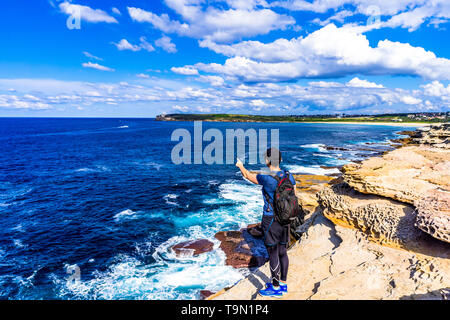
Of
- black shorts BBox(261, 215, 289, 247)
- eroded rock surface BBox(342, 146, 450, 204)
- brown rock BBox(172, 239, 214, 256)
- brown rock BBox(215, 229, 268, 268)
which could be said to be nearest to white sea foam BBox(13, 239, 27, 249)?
brown rock BBox(172, 239, 214, 256)

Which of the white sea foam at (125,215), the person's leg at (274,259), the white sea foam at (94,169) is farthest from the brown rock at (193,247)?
the white sea foam at (94,169)

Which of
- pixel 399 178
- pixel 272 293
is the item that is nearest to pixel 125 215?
pixel 272 293

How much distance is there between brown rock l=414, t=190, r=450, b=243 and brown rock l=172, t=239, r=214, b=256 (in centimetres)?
1323

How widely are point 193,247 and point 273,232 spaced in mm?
13077

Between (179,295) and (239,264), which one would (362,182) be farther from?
(179,295)

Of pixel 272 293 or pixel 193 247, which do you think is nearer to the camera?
pixel 272 293

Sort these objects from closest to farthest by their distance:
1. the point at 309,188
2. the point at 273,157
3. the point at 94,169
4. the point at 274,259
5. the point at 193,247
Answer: the point at 273,157
the point at 274,259
the point at 193,247
the point at 309,188
the point at 94,169

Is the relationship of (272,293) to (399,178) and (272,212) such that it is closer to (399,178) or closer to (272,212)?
(272,212)

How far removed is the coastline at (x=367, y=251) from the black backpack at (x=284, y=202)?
133 inches

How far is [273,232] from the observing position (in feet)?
22.4

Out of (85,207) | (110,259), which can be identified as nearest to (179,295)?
(110,259)

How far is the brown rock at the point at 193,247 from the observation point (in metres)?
17.8

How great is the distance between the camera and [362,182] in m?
13.4
